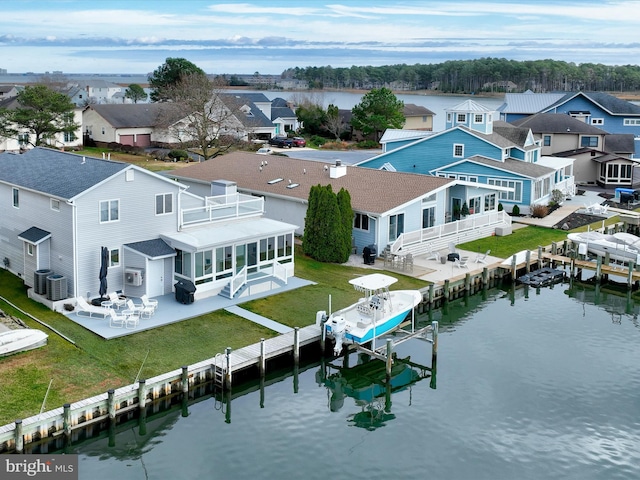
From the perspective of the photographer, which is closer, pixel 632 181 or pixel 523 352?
pixel 523 352

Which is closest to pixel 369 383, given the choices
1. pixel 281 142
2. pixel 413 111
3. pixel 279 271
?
pixel 279 271

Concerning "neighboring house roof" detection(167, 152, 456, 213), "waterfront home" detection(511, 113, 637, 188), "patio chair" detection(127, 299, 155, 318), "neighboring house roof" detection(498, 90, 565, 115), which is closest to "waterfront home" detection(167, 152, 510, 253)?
"neighboring house roof" detection(167, 152, 456, 213)

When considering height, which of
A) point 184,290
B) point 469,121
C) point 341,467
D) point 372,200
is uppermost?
point 469,121

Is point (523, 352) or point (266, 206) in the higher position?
point (266, 206)

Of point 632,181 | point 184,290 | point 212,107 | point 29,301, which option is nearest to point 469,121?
point 632,181

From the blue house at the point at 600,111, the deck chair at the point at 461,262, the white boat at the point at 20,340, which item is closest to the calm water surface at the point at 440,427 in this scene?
the white boat at the point at 20,340

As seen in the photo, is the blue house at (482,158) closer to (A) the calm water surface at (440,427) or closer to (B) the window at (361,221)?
(B) the window at (361,221)

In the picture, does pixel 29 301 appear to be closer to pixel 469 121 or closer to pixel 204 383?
pixel 204 383

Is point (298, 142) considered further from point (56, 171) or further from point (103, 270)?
point (103, 270)

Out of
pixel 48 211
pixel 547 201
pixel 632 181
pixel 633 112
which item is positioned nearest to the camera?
pixel 48 211
